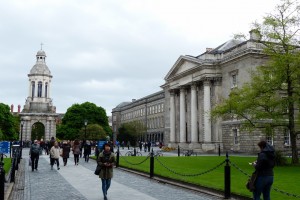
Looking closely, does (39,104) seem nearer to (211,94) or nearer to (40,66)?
(40,66)

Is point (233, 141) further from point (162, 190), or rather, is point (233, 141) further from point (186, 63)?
point (162, 190)

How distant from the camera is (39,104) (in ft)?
267

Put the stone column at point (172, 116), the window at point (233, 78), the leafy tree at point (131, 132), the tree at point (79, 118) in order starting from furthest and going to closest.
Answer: the leafy tree at point (131, 132) < the tree at point (79, 118) < the stone column at point (172, 116) < the window at point (233, 78)

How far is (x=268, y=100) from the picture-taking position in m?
24.5

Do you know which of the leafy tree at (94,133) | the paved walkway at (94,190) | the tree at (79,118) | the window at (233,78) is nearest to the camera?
the paved walkway at (94,190)

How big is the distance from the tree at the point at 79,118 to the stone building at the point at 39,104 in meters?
6.77

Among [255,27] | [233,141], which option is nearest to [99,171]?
[255,27]

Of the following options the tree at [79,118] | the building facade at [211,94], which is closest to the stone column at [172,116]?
the building facade at [211,94]

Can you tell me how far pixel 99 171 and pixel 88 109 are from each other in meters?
78.9

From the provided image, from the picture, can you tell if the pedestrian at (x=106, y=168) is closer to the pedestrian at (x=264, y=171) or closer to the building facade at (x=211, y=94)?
the pedestrian at (x=264, y=171)

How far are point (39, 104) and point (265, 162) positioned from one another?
7725cm

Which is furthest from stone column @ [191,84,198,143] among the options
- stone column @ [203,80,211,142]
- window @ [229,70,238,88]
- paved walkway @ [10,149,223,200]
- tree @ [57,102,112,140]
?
paved walkway @ [10,149,223,200]

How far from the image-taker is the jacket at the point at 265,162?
8688 mm

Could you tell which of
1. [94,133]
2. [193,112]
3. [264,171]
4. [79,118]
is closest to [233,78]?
[193,112]
